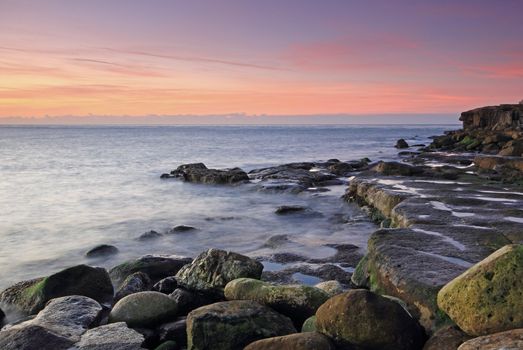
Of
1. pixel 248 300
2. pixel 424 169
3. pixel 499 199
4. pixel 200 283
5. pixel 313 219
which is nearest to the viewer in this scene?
pixel 248 300

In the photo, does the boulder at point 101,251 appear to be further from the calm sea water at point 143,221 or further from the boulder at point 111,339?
the boulder at point 111,339

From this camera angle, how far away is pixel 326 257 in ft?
35.2

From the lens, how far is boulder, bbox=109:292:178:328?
6.71 metres

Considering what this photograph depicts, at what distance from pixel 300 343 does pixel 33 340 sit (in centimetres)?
335

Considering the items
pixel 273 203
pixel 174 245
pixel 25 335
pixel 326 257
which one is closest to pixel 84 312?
pixel 25 335

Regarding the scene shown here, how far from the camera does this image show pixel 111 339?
19.6 feet

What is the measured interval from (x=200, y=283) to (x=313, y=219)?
26.2 feet

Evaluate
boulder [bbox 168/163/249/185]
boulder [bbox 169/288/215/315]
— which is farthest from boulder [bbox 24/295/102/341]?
boulder [bbox 168/163/249/185]

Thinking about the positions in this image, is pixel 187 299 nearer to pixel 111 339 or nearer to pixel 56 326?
pixel 111 339

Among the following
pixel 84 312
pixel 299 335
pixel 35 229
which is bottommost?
pixel 35 229

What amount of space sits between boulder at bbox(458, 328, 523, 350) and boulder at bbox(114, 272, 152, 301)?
19.1ft

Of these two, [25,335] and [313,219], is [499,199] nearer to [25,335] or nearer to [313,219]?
[313,219]

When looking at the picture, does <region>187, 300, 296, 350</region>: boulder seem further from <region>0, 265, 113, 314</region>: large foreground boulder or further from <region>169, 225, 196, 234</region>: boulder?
<region>169, 225, 196, 234</region>: boulder

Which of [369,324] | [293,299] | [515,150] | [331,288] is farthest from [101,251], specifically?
[515,150]
